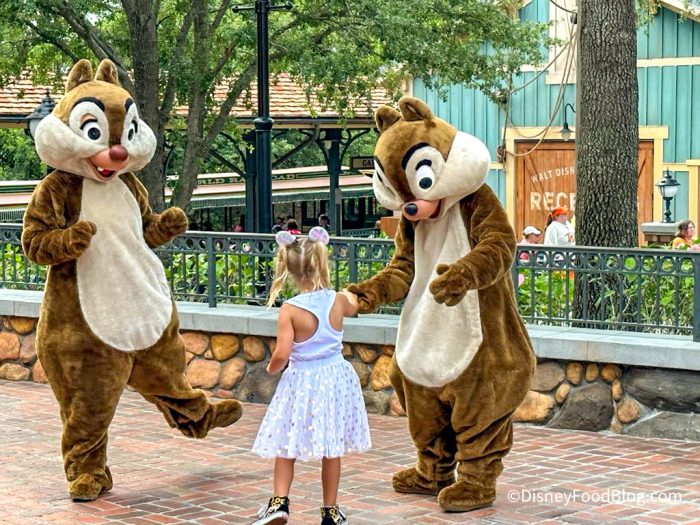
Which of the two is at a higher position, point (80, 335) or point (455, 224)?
point (455, 224)

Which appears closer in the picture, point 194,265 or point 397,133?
point 397,133

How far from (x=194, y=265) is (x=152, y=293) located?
10.8ft

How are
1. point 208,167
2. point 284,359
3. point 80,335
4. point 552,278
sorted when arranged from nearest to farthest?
point 284,359, point 80,335, point 552,278, point 208,167

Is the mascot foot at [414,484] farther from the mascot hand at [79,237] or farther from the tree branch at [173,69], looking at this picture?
the tree branch at [173,69]

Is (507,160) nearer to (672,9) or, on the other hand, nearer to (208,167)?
(672,9)

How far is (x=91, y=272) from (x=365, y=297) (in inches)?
61.3

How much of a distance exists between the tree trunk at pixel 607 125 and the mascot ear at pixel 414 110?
3206 mm

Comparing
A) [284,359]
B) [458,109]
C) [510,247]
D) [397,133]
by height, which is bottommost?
[284,359]

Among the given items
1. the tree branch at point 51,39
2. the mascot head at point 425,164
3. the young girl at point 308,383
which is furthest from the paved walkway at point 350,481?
the tree branch at point 51,39

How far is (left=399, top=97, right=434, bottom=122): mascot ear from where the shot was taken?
725 centimetres

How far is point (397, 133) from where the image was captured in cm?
722

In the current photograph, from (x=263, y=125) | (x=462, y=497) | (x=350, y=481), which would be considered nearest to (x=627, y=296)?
(x=350, y=481)

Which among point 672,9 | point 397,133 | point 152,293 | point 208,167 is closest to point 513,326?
point 397,133

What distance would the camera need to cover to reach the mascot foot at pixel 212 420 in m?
8.26
